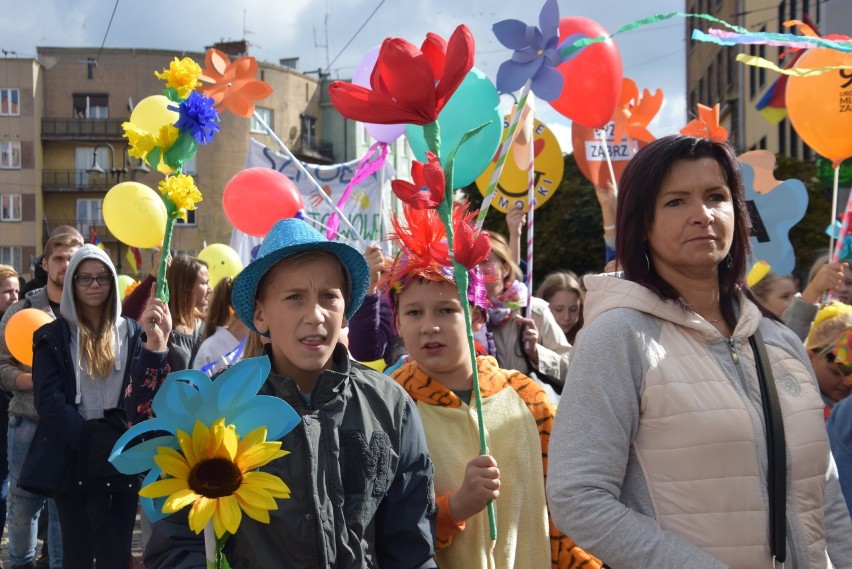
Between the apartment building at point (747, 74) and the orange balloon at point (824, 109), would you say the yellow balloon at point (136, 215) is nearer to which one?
the orange balloon at point (824, 109)

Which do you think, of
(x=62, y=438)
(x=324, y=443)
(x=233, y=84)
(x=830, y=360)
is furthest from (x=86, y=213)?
(x=324, y=443)

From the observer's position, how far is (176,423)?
240 centimetres

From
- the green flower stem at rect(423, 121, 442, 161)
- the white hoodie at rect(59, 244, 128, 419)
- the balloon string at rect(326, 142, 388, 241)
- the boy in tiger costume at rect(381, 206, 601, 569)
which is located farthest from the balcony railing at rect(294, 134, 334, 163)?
the green flower stem at rect(423, 121, 442, 161)

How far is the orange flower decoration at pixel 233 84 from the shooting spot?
18.9ft

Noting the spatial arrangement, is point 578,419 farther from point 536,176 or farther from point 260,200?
point 536,176

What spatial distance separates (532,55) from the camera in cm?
413

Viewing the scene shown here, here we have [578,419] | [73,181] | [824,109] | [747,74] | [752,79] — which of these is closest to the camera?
[578,419]

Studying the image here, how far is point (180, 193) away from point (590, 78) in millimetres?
2941

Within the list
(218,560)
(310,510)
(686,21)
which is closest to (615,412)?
(310,510)

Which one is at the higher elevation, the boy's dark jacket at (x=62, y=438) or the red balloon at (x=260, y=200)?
the red balloon at (x=260, y=200)

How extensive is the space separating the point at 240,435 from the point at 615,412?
851 mm

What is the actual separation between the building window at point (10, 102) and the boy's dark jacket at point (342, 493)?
46.3 metres

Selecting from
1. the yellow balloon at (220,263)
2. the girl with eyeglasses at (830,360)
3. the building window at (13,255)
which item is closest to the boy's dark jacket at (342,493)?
the girl with eyeglasses at (830,360)

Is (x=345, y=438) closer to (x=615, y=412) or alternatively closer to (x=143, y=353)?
(x=615, y=412)
